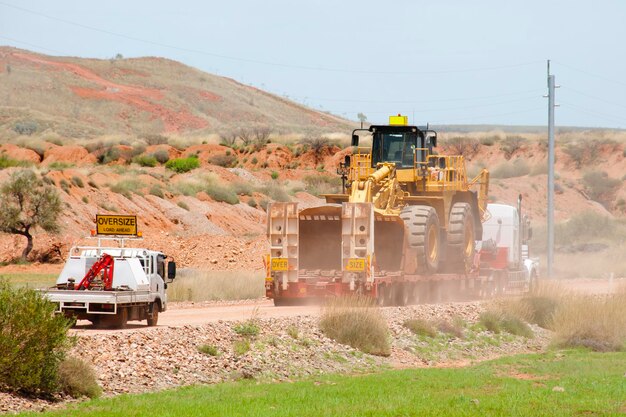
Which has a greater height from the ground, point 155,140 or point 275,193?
point 155,140

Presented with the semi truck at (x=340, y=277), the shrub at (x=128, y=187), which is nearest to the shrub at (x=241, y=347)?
the semi truck at (x=340, y=277)

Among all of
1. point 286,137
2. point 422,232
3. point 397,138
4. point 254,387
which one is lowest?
point 254,387

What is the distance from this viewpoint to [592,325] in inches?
1160

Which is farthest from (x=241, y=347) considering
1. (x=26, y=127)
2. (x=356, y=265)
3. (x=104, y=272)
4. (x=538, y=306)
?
(x=26, y=127)

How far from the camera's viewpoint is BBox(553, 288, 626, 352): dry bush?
1130 inches

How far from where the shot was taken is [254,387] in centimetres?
1914

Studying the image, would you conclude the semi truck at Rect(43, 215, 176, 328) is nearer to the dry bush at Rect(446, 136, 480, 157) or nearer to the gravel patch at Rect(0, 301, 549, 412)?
the gravel patch at Rect(0, 301, 549, 412)

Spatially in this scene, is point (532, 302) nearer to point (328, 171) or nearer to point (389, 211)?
point (389, 211)

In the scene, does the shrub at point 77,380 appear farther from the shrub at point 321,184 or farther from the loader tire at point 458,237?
the shrub at point 321,184

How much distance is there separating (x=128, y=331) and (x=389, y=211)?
12652 millimetres

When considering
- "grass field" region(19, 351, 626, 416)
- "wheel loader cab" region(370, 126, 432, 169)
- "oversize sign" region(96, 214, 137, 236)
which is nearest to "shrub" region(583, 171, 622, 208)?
"wheel loader cab" region(370, 126, 432, 169)

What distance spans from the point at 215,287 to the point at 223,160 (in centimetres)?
5363

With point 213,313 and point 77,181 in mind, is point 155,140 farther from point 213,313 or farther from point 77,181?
point 213,313

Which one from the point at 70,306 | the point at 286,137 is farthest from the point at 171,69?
the point at 70,306
